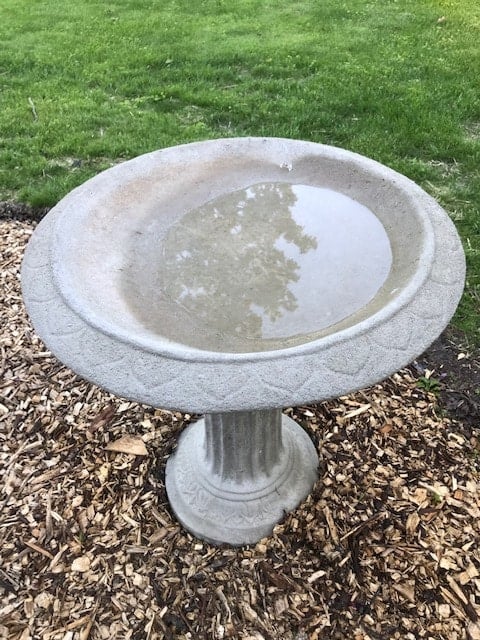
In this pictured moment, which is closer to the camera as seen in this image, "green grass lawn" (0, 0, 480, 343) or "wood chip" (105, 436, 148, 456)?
"wood chip" (105, 436, 148, 456)

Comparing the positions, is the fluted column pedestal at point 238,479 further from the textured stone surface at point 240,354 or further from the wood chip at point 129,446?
the textured stone surface at point 240,354

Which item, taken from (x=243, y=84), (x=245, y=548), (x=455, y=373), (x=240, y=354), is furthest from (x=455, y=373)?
(x=243, y=84)

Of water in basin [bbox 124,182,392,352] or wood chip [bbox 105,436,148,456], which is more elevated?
water in basin [bbox 124,182,392,352]

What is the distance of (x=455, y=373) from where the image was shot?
3736 millimetres

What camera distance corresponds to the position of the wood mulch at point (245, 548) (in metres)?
2.68

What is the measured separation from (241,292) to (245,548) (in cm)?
133

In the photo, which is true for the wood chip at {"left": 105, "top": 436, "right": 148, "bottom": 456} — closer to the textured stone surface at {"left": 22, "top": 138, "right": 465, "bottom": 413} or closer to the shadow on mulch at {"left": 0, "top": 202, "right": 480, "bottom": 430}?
the textured stone surface at {"left": 22, "top": 138, "right": 465, "bottom": 413}

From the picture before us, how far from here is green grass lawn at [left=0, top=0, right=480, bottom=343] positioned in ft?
18.3

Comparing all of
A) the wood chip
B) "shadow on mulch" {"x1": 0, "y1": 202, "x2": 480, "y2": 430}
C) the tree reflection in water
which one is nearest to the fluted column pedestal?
the wood chip

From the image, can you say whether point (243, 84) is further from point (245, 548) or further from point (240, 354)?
point (240, 354)

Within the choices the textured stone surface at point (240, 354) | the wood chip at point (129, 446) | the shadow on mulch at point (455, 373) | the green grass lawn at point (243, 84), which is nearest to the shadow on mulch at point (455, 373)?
the shadow on mulch at point (455, 373)

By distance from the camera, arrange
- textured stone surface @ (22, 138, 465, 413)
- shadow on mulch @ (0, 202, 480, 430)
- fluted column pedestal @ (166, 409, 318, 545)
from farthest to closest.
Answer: shadow on mulch @ (0, 202, 480, 430) < fluted column pedestal @ (166, 409, 318, 545) < textured stone surface @ (22, 138, 465, 413)

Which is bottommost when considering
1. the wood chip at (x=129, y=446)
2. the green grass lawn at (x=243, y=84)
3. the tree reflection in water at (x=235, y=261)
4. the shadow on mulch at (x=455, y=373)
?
the wood chip at (x=129, y=446)

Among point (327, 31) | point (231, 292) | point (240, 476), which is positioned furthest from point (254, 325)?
point (327, 31)
